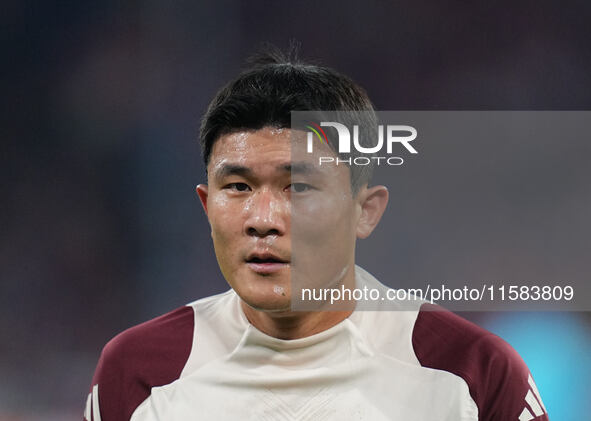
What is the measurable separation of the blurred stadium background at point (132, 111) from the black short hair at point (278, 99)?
254 mm

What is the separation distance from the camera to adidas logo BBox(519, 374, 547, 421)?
152 cm

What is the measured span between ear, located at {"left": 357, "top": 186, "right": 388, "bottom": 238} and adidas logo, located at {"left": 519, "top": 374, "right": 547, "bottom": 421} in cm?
53

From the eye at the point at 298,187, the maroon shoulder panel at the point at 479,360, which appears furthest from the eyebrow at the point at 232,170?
the maroon shoulder panel at the point at 479,360

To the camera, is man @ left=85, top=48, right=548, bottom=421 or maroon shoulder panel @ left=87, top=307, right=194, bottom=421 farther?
maroon shoulder panel @ left=87, top=307, right=194, bottom=421

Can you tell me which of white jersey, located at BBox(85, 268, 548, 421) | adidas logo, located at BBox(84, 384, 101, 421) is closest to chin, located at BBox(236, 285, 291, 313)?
white jersey, located at BBox(85, 268, 548, 421)

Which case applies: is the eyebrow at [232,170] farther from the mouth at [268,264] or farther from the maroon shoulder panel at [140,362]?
the maroon shoulder panel at [140,362]

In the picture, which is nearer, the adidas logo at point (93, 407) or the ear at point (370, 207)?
the ear at point (370, 207)

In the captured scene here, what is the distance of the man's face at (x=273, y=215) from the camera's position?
146cm

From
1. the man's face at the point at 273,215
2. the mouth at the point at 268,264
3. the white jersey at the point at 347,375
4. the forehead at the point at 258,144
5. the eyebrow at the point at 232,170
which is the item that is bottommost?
the white jersey at the point at 347,375

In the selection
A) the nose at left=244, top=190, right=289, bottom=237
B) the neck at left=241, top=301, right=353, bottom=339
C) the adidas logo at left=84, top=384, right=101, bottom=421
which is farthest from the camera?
the adidas logo at left=84, top=384, right=101, bottom=421

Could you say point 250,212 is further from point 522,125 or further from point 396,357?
point 522,125

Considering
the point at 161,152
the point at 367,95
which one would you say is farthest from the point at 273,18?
the point at 161,152

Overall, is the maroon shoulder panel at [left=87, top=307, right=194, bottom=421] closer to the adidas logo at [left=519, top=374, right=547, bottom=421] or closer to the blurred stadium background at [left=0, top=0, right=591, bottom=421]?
the blurred stadium background at [left=0, top=0, right=591, bottom=421]

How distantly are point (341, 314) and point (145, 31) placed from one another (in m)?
1.03
